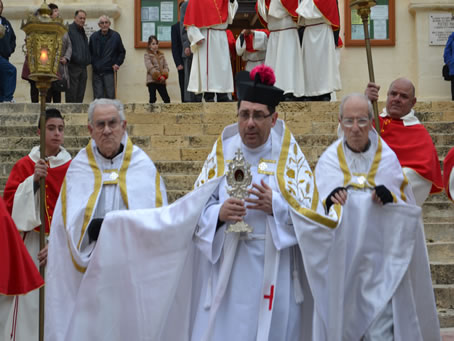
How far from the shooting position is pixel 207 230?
546 cm

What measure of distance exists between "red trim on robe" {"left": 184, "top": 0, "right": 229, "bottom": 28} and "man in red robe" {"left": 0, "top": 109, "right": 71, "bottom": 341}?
19.8 ft

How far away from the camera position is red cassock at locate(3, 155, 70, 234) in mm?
7176

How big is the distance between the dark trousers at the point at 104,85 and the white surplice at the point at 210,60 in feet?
9.45

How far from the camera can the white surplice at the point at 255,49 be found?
46.0 ft

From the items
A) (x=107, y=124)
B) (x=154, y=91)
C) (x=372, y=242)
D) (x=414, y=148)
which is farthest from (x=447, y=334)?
(x=154, y=91)

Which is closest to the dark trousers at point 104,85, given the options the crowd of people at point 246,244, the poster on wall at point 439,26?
the poster on wall at point 439,26

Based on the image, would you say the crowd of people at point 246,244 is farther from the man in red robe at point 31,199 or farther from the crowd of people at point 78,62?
the crowd of people at point 78,62

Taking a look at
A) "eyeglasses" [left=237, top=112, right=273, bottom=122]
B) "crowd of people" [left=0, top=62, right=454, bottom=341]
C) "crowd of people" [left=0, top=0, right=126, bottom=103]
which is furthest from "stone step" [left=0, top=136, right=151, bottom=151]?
"eyeglasses" [left=237, top=112, right=273, bottom=122]

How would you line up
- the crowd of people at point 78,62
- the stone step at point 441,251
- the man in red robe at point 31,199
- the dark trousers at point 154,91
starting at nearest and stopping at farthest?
the man in red robe at point 31,199, the stone step at point 441,251, the crowd of people at point 78,62, the dark trousers at point 154,91

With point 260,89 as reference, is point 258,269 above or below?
below

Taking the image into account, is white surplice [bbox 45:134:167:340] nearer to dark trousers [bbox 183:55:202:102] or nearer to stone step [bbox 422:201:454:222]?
stone step [bbox 422:201:454:222]

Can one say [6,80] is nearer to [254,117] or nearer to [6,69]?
[6,69]

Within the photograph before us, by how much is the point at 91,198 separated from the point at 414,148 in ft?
10.7

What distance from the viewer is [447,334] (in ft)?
25.3
